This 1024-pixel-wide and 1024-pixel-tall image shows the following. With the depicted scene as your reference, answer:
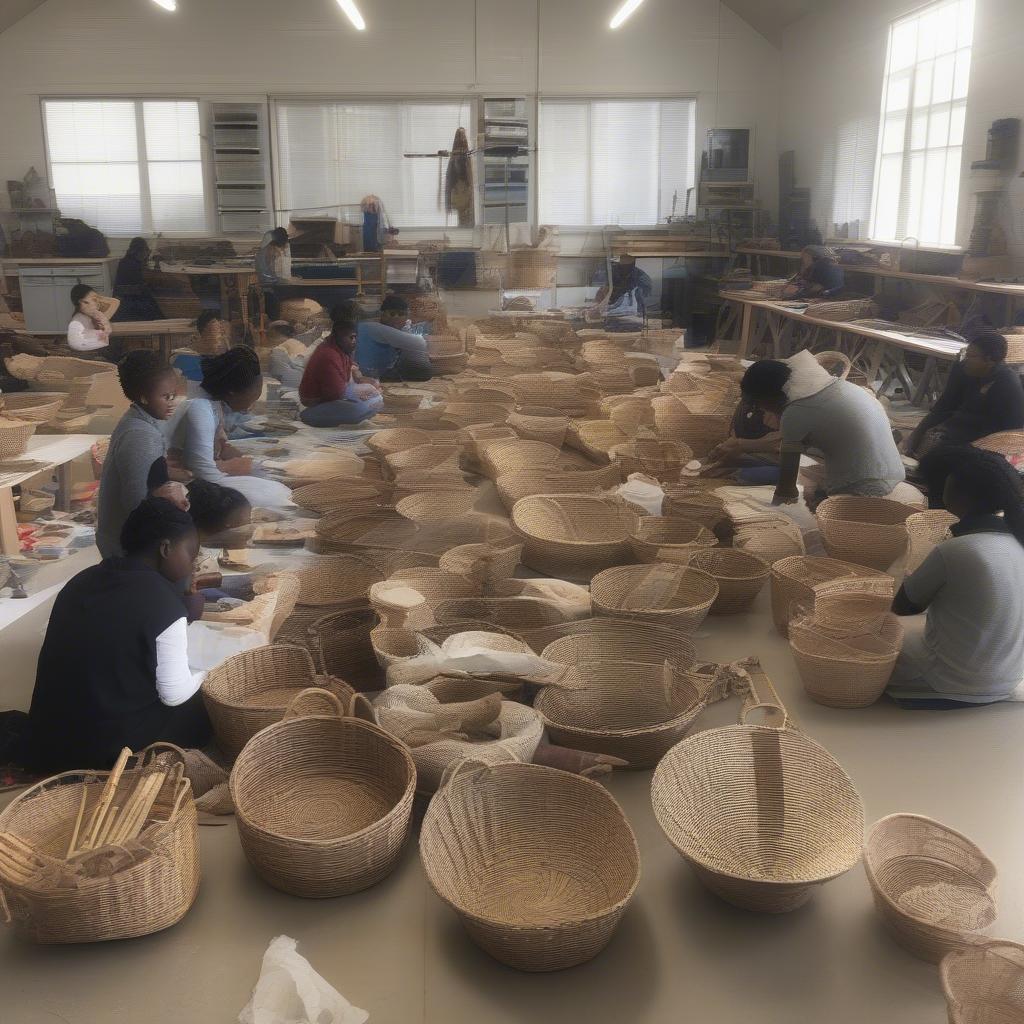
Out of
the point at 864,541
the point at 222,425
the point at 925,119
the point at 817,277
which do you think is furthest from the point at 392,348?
the point at 925,119

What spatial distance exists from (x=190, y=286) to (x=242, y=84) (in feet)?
2.36

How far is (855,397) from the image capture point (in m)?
3.76

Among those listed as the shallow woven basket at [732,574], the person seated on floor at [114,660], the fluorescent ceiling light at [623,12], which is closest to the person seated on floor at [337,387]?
the fluorescent ceiling light at [623,12]

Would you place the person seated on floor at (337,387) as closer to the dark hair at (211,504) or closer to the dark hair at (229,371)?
the dark hair at (229,371)

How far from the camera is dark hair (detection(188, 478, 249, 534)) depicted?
9.34 feet

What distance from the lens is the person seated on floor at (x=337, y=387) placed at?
4324 millimetres

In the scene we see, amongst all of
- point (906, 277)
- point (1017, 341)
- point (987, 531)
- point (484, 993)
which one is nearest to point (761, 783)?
point (484, 993)

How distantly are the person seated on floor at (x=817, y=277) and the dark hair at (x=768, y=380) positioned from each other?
2.38 metres

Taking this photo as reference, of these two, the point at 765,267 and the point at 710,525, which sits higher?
the point at 765,267

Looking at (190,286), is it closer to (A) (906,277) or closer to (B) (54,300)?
Answer: (B) (54,300)

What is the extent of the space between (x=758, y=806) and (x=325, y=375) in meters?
3.10

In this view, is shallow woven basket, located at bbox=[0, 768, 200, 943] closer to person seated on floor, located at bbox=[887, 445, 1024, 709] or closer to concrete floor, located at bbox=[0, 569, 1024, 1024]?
concrete floor, located at bbox=[0, 569, 1024, 1024]

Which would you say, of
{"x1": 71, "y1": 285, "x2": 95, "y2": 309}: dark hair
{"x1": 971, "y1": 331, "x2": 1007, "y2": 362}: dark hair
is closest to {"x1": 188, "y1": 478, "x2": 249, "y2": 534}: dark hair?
{"x1": 71, "y1": 285, "x2": 95, "y2": 309}: dark hair

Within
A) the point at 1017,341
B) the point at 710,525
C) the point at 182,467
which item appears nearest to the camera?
the point at 182,467
